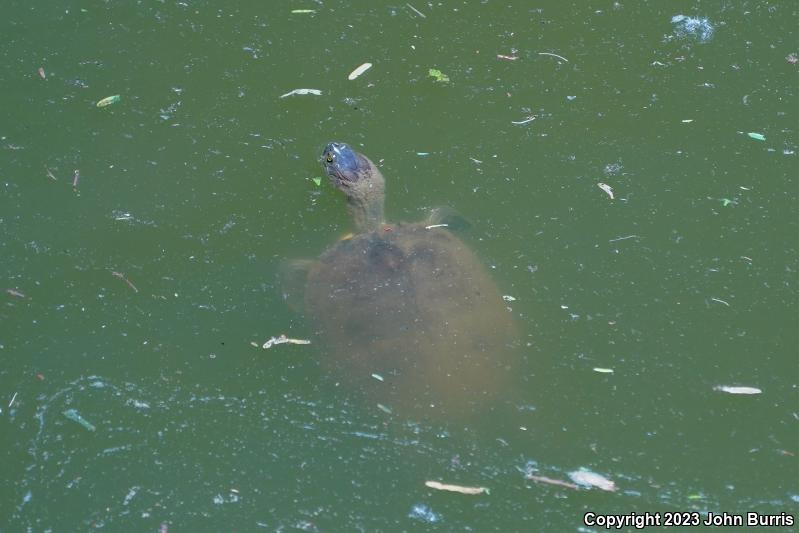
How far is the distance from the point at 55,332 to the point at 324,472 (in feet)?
3.30

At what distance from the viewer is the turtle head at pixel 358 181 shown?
9.37 feet

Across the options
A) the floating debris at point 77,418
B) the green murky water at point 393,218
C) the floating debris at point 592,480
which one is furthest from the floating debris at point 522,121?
the floating debris at point 77,418

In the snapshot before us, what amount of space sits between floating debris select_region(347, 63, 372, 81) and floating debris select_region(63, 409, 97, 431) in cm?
162

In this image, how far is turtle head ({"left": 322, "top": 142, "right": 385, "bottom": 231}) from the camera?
2857mm

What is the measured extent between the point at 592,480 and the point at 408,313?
79cm

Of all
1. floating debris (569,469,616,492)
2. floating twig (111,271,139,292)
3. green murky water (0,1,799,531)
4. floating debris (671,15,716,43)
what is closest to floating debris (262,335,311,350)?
green murky water (0,1,799,531)

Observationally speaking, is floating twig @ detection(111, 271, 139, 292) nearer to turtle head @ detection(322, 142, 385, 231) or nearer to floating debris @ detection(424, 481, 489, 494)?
turtle head @ detection(322, 142, 385, 231)

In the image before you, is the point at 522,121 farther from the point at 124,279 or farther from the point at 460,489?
the point at 124,279

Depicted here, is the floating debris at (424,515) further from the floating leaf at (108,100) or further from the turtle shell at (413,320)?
the floating leaf at (108,100)

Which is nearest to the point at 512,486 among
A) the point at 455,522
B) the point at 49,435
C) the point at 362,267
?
the point at 455,522

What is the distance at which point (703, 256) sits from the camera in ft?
8.96

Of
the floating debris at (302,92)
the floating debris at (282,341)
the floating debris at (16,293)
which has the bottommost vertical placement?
the floating debris at (282,341)

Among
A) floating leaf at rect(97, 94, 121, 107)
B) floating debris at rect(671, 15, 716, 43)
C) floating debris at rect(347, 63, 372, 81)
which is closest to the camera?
floating leaf at rect(97, 94, 121, 107)

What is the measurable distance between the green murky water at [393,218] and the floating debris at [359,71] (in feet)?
Answer: 0.10
